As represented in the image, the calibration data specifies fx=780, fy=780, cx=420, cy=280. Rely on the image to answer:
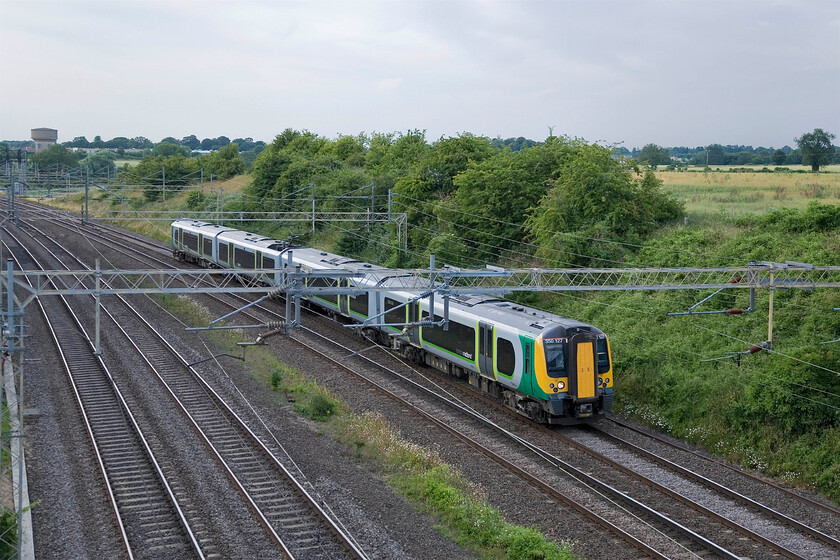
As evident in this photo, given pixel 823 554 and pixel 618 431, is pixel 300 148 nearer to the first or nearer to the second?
pixel 618 431

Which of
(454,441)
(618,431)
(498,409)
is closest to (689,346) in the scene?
(618,431)

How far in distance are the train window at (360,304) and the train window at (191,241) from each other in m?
19.9

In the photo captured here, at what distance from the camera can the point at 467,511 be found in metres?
14.2

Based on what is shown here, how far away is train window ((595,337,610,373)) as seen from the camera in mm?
19781

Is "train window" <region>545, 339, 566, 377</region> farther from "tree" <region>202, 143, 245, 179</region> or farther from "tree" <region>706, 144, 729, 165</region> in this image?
"tree" <region>202, 143, 245, 179</region>

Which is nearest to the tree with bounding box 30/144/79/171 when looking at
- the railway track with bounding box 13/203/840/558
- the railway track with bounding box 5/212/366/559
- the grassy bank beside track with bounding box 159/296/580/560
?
the railway track with bounding box 5/212/366/559

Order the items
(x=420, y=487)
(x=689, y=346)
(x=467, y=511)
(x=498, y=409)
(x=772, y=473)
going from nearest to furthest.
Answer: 1. (x=467, y=511)
2. (x=420, y=487)
3. (x=772, y=473)
4. (x=498, y=409)
5. (x=689, y=346)

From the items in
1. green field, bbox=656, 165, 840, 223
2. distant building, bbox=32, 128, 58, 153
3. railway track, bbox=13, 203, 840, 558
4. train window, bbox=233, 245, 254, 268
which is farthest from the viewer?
distant building, bbox=32, 128, 58, 153

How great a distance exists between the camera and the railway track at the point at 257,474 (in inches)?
520

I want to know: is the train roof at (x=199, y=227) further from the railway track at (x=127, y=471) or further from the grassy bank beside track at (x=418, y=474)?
the grassy bank beside track at (x=418, y=474)

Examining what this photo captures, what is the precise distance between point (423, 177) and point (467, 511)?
32.8 m

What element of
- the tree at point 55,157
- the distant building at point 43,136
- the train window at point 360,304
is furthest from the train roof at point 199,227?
the distant building at point 43,136

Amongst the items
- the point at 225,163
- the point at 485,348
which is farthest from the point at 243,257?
the point at 225,163

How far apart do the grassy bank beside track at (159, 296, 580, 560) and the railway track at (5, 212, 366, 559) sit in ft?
6.23
